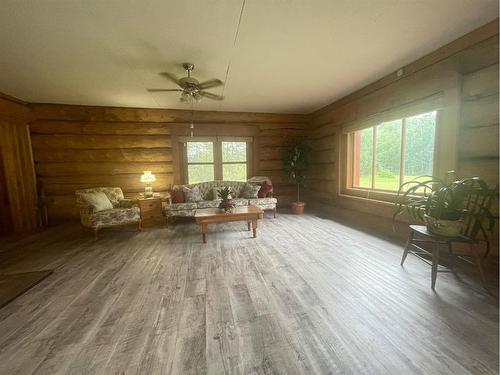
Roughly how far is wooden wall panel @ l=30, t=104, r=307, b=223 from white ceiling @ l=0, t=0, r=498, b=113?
94 centimetres

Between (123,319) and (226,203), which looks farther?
(226,203)

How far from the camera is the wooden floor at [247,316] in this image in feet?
4.08

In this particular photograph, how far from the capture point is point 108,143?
475 centimetres

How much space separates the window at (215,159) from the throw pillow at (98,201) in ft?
6.00

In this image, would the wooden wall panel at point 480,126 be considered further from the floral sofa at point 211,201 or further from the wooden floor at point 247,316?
the floral sofa at point 211,201

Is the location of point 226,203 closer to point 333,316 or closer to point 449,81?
point 333,316

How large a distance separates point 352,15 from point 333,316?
8.94 feet

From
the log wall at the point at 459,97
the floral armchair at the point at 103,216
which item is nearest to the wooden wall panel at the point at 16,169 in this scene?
the floral armchair at the point at 103,216

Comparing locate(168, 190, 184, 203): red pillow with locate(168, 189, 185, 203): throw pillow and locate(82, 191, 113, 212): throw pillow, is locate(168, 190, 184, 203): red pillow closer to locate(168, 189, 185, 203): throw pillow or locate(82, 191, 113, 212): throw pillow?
locate(168, 189, 185, 203): throw pillow

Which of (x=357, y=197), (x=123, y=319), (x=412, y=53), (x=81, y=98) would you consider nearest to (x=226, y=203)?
(x=123, y=319)

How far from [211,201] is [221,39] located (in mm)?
3000

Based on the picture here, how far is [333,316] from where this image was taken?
5.24 feet

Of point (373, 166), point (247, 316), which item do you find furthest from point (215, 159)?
point (247, 316)

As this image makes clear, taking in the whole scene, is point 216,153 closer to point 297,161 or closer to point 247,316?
point 297,161
